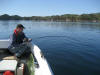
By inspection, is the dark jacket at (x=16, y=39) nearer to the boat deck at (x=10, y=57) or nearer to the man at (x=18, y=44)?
the man at (x=18, y=44)

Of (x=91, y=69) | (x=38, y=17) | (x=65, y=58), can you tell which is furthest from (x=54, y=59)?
(x=38, y=17)

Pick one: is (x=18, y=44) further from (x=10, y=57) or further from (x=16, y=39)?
(x=10, y=57)

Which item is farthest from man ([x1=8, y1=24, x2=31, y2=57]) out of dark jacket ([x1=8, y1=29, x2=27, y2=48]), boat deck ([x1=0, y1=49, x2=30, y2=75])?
boat deck ([x1=0, y1=49, x2=30, y2=75])

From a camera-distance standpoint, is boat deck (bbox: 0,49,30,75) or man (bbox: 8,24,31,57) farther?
man (bbox: 8,24,31,57)

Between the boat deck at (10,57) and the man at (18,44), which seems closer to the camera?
the boat deck at (10,57)

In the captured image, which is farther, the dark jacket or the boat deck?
the dark jacket

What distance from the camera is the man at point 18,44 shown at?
4.22 m

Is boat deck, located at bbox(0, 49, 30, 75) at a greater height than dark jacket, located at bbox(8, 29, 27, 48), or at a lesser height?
lesser

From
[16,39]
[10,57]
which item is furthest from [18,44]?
[10,57]

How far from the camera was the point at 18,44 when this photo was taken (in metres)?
Result: 4.35

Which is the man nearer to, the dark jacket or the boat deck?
the dark jacket

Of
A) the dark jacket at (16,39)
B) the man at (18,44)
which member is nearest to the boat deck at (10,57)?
the man at (18,44)

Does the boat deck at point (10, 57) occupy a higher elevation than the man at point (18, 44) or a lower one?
lower

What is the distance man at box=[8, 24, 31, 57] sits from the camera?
4.22 meters
